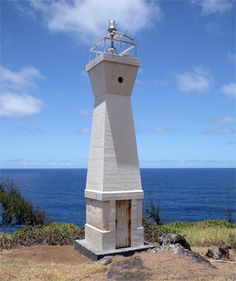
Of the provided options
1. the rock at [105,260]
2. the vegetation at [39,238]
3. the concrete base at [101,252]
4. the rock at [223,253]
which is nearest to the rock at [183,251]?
the concrete base at [101,252]

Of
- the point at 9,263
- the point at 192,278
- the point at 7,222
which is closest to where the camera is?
the point at 192,278

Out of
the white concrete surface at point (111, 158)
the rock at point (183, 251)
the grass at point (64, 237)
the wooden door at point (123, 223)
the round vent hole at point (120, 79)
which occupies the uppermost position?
the round vent hole at point (120, 79)

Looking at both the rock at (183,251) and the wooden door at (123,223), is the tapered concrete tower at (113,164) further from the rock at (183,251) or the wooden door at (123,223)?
the rock at (183,251)

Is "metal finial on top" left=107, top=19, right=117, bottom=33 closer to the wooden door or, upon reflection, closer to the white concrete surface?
the white concrete surface

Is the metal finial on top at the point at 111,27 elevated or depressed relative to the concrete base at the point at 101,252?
elevated

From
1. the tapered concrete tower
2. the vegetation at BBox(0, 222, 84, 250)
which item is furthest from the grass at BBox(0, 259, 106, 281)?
the vegetation at BBox(0, 222, 84, 250)

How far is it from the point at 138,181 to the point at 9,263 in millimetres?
5715

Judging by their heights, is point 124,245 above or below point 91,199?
below

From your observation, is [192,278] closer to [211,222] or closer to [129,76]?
[129,76]

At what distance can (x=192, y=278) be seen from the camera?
9375 mm

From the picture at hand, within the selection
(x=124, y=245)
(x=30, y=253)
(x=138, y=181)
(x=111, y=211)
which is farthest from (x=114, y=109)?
(x=30, y=253)

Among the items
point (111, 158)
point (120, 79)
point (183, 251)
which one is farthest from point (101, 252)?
point (120, 79)

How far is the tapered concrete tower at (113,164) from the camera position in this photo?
13.7 meters

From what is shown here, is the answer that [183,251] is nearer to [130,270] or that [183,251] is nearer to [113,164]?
[130,270]
